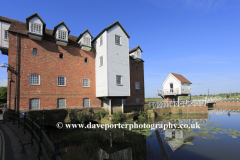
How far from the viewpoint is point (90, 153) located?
25.3ft

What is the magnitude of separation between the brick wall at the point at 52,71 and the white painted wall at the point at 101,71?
2.82 feet

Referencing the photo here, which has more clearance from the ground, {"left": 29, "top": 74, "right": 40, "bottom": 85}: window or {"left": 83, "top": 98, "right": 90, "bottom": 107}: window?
{"left": 29, "top": 74, "right": 40, "bottom": 85}: window

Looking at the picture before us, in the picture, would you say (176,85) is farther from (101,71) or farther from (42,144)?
(42,144)

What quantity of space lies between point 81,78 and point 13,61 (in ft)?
26.4

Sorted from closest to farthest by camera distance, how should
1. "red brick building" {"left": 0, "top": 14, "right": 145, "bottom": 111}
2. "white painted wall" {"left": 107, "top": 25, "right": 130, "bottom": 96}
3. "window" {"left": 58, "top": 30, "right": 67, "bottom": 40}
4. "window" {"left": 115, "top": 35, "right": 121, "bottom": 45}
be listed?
"red brick building" {"left": 0, "top": 14, "right": 145, "bottom": 111}, "window" {"left": 58, "top": 30, "right": 67, "bottom": 40}, "white painted wall" {"left": 107, "top": 25, "right": 130, "bottom": 96}, "window" {"left": 115, "top": 35, "right": 121, "bottom": 45}

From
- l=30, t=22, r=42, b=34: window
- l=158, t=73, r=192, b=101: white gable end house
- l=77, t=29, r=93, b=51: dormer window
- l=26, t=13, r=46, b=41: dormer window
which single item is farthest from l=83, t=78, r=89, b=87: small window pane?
l=158, t=73, r=192, b=101: white gable end house

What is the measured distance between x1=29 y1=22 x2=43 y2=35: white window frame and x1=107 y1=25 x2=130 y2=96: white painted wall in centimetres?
865

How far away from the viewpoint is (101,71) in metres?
19.1

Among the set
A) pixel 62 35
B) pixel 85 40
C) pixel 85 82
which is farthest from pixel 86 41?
pixel 85 82

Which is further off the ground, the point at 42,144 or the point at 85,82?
the point at 85,82

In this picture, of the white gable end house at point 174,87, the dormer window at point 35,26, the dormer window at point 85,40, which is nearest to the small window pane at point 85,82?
the dormer window at point 85,40

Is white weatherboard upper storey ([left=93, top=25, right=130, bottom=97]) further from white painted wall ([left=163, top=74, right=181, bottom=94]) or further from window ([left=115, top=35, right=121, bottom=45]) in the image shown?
white painted wall ([left=163, top=74, right=181, bottom=94])

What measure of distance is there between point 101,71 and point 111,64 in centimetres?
188

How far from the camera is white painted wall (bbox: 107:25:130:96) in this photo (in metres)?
18.3
